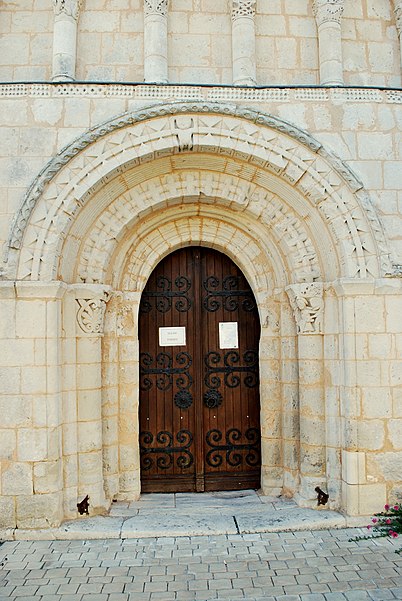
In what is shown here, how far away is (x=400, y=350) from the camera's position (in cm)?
458

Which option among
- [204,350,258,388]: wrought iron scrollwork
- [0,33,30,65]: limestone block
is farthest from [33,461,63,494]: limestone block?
[0,33,30,65]: limestone block

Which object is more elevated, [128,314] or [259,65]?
[259,65]

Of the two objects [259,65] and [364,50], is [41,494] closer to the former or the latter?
[259,65]

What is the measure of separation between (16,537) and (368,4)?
5959 mm

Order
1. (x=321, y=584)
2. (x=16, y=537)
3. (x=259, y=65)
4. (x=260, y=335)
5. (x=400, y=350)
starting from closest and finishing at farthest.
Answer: (x=321, y=584), (x=16, y=537), (x=400, y=350), (x=259, y=65), (x=260, y=335)

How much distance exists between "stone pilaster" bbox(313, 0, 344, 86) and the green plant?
3903mm

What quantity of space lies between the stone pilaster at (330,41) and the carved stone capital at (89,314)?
9.83 ft

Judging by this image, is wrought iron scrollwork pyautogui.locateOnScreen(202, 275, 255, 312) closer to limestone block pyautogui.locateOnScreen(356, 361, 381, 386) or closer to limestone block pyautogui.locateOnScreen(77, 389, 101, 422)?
limestone block pyautogui.locateOnScreen(356, 361, 381, 386)

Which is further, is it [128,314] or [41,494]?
[128,314]

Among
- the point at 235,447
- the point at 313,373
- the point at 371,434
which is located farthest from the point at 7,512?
the point at 371,434

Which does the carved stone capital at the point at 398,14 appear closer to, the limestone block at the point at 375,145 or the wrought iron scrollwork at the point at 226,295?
the limestone block at the point at 375,145

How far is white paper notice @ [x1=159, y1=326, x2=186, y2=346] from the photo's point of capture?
211 inches

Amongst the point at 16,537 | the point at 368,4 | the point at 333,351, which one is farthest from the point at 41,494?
the point at 368,4

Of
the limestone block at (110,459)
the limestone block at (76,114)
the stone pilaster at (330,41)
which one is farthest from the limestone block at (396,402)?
the limestone block at (76,114)
